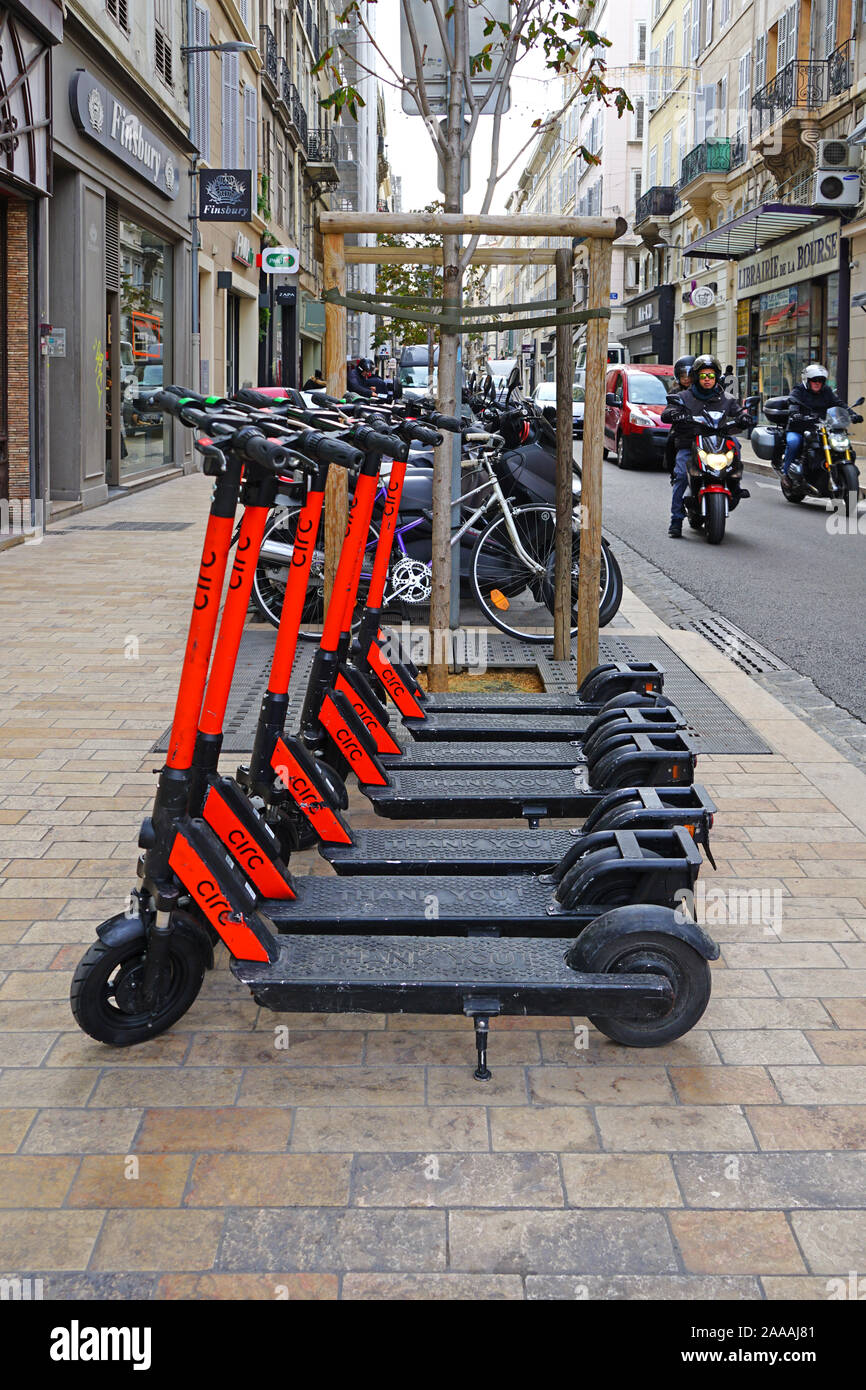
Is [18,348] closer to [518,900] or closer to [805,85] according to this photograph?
[518,900]

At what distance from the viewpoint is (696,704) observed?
6.82m

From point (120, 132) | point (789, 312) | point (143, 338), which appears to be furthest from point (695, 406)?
point (789, 312)

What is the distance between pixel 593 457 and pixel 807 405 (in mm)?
11320

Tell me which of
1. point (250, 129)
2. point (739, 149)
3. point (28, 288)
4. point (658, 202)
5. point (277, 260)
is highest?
point (658, 202)

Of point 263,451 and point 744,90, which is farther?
point 744,90

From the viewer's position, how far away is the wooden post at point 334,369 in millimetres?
6336

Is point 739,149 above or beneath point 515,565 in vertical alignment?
above

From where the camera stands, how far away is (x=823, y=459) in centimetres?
1647

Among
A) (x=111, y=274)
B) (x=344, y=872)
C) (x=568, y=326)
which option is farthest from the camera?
(x=111, y=274)

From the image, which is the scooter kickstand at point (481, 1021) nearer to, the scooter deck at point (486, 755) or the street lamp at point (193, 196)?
the scooter deck at point (486, 755)

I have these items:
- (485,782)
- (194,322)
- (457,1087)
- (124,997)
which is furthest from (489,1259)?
(194,322)

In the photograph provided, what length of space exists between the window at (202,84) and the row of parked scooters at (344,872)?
20.6 metres

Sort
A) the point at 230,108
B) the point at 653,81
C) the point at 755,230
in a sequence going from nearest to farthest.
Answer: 1. the point at 230,108
2. the point at 755,230
3. the point at 653,81

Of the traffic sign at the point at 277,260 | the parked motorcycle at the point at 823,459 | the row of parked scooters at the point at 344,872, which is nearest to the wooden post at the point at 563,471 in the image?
the row of parked scooters at the point at 344,872
